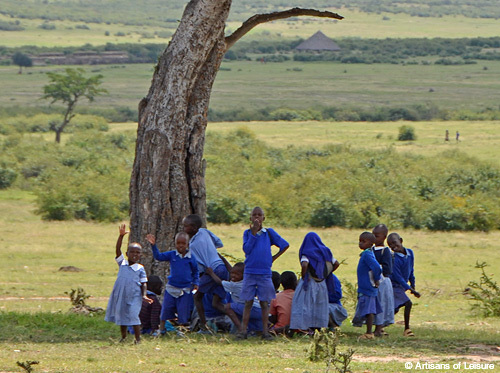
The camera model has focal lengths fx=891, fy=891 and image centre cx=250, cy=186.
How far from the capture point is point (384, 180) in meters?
31.4

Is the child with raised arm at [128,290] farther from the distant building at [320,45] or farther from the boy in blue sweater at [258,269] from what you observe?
the distant building at [320,45]

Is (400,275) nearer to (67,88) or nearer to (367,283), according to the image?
(367,283)

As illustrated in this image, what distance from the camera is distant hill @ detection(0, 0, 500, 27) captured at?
154125 mm

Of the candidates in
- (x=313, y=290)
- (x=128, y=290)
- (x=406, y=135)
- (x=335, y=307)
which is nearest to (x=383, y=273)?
(x=335, y=307)

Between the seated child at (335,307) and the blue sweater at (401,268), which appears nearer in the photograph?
the seated child at (335,307)

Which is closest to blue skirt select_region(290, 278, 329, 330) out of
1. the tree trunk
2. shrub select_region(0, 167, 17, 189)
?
the tree trunk

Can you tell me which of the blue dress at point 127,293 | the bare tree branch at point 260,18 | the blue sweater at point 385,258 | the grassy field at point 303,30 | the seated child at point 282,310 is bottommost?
the seated child at point 282,310

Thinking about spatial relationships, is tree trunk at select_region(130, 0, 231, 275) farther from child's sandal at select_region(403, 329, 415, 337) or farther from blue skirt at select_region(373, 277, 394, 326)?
child's sandal at select_region(403, 329, 415, 337)

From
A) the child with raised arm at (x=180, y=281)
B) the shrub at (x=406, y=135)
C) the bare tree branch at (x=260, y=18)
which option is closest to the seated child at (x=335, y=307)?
the child with raised arm at (x=180, y=281)

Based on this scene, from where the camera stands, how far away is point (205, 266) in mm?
8906

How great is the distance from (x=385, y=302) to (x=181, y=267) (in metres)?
2.15

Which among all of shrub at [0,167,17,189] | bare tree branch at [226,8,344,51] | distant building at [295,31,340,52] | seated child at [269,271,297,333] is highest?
distant building at [295,31,340,52]

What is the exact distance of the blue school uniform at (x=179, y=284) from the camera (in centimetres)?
877

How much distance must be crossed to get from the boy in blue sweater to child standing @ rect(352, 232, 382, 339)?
95cm
